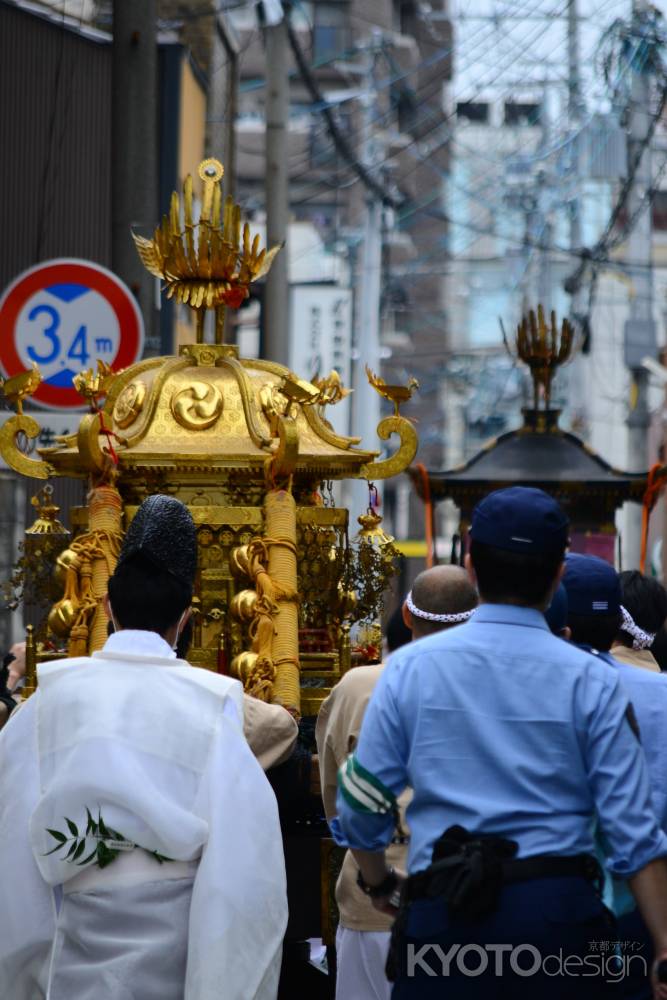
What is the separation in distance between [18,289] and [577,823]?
5995 millimetres

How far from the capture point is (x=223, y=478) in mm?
7832

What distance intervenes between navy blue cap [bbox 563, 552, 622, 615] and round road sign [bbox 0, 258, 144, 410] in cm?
460

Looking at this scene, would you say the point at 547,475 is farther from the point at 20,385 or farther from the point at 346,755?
the point at 346,755

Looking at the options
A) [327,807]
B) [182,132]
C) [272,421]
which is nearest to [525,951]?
[327,807]

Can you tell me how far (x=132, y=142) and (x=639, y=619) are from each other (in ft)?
16.2

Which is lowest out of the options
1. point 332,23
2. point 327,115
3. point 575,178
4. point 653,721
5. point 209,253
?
point 653,721

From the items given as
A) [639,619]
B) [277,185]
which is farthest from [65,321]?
[277,185]

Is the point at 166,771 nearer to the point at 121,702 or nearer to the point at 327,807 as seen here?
the point at 121,702

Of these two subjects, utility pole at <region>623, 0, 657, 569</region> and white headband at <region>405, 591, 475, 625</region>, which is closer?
white headband at <region>405, 591, 475, 625</region>

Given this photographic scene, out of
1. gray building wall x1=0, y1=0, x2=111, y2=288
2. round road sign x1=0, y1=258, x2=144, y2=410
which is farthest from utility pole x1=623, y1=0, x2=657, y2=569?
round road sign x1=0, y1=258, x2=144, y2=410

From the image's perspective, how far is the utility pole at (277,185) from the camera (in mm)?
17328

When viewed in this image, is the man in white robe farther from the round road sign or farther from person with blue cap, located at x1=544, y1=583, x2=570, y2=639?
the round road sign

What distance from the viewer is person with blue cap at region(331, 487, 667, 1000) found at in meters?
3.75

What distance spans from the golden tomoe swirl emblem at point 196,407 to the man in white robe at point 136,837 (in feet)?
11.0
